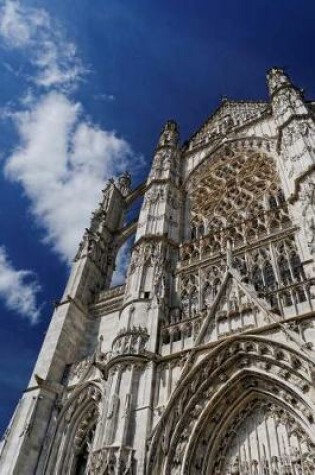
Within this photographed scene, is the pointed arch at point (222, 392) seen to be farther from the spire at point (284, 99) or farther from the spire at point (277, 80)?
the spire at point (277, 80)

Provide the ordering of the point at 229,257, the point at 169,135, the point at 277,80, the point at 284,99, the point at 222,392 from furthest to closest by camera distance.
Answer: the point at 169,135
the point at 277,80
the point at 284,99
the point at 229,257
the point at 222,392

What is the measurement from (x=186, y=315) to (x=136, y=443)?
3.63 m

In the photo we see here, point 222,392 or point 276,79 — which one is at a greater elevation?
point 276,79

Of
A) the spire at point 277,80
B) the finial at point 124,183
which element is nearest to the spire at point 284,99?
the spire at point 277,80

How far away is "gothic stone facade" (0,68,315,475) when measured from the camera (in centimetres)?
790

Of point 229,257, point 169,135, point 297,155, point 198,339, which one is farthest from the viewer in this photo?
point 169,135

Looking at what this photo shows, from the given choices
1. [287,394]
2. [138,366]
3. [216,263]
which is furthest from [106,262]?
[287,394]

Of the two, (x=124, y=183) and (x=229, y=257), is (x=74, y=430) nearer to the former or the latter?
(x=229, y=257)

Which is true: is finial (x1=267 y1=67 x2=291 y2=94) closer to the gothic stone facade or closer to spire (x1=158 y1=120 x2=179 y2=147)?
the gothic stone facade

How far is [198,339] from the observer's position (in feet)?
30.1

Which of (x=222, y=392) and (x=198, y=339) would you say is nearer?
(x=222, y=392)

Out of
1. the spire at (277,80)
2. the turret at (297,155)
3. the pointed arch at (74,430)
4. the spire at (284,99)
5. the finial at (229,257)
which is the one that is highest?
the spire at (277,80)

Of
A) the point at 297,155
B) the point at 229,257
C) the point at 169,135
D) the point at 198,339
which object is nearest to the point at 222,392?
the point at 198,339

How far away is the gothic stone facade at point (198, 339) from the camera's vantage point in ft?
25.9
